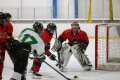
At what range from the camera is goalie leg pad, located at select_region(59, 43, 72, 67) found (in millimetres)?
3344

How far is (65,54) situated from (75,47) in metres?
0.23

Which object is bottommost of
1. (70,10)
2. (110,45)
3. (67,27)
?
(110,45)

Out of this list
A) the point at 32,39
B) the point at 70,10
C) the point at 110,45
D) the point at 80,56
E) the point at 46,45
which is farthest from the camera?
the point at 70,10

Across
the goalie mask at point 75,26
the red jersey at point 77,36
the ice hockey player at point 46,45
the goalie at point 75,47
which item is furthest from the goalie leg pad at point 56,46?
the ice hockey player at point 46,45

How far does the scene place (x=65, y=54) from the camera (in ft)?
11.0

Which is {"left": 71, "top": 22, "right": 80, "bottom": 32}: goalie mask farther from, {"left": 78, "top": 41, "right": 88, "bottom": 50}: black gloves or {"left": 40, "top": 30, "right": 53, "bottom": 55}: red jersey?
{"left": 40, "top": 30, "right": 53, "bottom": 55}: red jersey

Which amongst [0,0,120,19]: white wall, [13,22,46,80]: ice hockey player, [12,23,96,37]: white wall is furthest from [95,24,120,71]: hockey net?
[0,0,120,19]: white wall

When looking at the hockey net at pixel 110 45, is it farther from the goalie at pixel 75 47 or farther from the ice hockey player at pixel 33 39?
the ice hockey player at pixel 33 39

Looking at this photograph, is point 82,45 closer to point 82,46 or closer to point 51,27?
point 82,46

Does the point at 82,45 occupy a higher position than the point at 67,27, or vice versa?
the point at 67,27

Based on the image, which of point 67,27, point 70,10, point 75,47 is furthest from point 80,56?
point 70,10

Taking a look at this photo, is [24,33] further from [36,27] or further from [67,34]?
[67,34]

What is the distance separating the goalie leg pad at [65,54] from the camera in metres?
3.34

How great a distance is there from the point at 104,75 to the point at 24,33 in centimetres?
155
